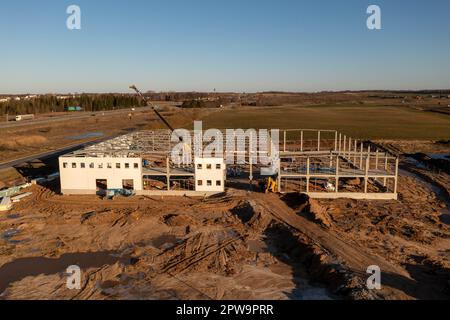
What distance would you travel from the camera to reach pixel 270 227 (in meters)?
26.0

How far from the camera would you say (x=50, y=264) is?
69.9ft

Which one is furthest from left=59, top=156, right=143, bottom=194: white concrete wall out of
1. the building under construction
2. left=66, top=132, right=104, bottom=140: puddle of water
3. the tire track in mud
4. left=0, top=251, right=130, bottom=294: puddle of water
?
left=66, top=132, right=104, bottom=140: puddle of water

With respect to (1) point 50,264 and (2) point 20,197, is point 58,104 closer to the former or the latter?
(2) point 20,197

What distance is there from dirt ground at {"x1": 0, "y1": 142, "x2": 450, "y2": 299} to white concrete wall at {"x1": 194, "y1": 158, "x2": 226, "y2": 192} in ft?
4.21

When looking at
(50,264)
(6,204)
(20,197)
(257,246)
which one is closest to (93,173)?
(20,197)

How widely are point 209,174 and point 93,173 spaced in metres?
9.91

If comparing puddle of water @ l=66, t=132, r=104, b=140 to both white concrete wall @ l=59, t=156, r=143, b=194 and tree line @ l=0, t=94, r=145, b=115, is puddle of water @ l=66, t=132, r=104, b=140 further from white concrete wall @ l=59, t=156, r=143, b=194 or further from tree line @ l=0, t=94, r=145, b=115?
tree line @ l=0, t=94, r=145, b=115

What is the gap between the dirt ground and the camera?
18328 mm

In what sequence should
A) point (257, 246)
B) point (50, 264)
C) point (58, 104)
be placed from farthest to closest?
point (58, 104) → point (257, 246) → point (50, 264)
